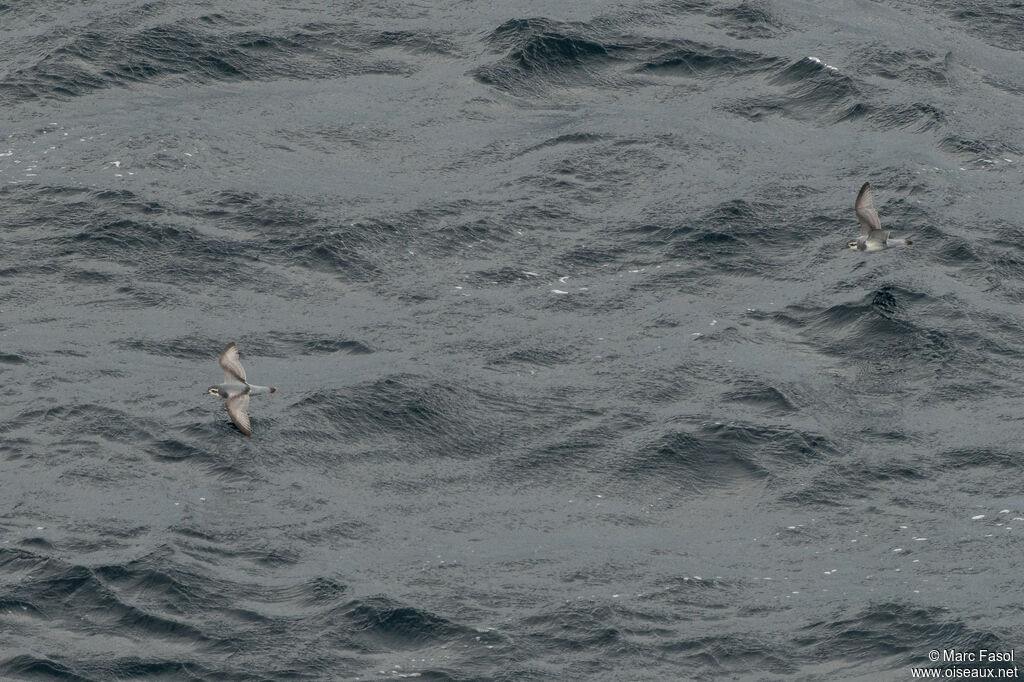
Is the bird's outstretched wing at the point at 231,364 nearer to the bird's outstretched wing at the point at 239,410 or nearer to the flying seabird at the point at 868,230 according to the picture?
the bird's outstretched wing at the point at 239,410

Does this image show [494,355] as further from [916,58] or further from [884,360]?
[916,58]

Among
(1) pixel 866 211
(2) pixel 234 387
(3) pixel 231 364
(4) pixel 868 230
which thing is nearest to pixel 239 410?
(2) pixel 234 387

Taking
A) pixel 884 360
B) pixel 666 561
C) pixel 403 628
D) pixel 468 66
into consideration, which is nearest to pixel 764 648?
pixel 666 561

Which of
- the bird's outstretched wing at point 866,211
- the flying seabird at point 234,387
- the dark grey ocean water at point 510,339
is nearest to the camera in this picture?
the dark grey ocean water at point 510,339

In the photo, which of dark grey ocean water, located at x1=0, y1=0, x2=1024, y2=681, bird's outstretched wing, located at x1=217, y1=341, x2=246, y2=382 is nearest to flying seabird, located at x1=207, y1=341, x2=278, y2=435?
bird's outstretched wing, located at x1=217, y1=341, x2=246, y2=382

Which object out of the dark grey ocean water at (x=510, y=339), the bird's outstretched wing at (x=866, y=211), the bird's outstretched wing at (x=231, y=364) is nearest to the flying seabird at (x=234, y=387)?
the bird's outstretched wing at (x=231, y=364)

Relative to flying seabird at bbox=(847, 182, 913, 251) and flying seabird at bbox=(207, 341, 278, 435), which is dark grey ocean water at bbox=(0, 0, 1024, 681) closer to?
flying seabird at bbox=(847, 182, 913, 251)

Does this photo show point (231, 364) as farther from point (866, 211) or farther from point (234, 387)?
point (866, 211)
